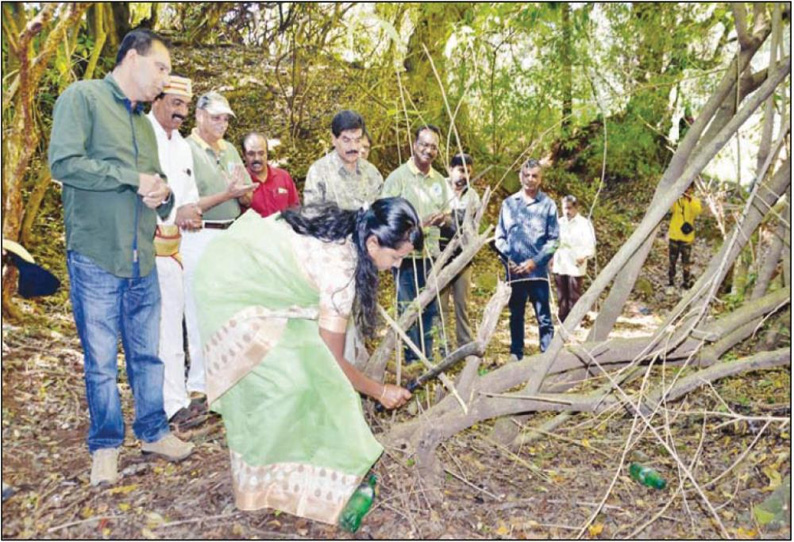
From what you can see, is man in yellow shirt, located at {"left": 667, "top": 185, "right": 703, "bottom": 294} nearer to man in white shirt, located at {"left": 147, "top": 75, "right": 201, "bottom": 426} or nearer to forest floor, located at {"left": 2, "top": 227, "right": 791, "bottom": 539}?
forest floor, located at {"left": 2, "top": 227, "right": 791, "bottom": 539}

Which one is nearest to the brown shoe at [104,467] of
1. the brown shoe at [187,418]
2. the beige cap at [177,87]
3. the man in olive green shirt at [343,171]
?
the brown shoe at [187,418]

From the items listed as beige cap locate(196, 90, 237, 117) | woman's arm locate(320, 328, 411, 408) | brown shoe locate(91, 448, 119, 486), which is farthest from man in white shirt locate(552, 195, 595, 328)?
brown shoe locate(91, 448, 119, 486)

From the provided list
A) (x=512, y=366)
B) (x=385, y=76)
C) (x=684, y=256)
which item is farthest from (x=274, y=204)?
(x=684, y=256)

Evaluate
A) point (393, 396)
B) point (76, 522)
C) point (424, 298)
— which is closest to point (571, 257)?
point (424, 298)

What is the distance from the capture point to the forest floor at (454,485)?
2.64m

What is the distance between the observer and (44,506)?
8.95 feet

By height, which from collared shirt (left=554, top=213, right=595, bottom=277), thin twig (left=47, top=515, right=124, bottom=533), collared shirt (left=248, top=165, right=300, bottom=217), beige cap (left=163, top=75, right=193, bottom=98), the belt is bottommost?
thin twig (left=47, top=515, right=124, bottom=533)

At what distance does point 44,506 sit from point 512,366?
6.49 ft

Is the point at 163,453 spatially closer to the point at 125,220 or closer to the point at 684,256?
the point at 125,220

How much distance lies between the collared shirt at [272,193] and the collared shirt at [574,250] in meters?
2.58

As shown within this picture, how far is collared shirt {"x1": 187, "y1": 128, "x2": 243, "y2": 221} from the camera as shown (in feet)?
12.6

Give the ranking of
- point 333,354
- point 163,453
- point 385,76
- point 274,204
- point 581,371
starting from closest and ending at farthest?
point 333,354, point 163,453, point 581,371, point 274,204, point 385,76

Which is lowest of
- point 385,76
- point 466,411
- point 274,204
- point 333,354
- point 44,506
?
point 44,506

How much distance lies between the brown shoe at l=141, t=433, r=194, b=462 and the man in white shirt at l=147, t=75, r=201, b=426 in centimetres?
38
